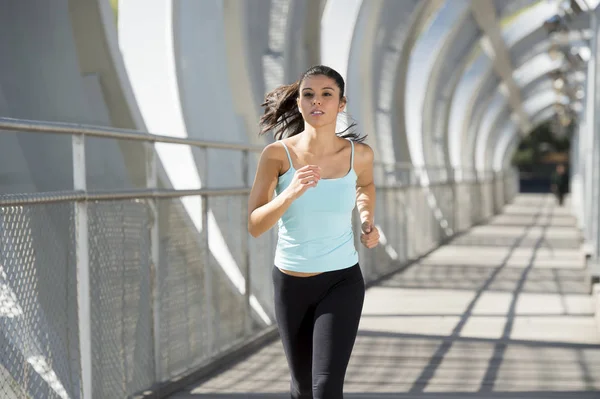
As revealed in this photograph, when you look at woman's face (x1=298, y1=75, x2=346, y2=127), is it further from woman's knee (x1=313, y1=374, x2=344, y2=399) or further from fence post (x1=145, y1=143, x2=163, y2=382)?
fence post (x1=145, y1=143, x2=163, y2=382)

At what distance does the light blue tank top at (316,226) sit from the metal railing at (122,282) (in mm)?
1283

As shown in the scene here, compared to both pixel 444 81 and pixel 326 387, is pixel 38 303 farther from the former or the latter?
pixel 444 81

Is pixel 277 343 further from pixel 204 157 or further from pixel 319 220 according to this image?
pixel 319 220

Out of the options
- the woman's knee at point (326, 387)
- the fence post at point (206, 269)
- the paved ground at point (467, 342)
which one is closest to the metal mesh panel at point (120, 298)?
the paved ground at point (467, 342)

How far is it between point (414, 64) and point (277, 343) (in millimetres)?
17186

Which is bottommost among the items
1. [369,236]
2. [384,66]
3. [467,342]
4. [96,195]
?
[467,342]

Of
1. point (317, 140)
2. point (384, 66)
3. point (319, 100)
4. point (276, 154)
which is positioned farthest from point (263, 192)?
point (384, 66)

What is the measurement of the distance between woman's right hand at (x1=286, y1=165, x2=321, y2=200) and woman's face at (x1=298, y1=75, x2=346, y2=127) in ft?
1.22

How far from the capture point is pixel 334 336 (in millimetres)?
4180

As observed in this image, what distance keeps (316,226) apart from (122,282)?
2487 millimetres

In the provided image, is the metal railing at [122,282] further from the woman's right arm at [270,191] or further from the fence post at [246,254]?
the woman's right arm at [270,191]

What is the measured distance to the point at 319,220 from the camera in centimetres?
421

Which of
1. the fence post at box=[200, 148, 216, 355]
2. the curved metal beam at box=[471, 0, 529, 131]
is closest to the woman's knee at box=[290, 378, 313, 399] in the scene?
the fence post at box=[200, 148, 216, 355]

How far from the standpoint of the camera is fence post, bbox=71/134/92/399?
557cm
